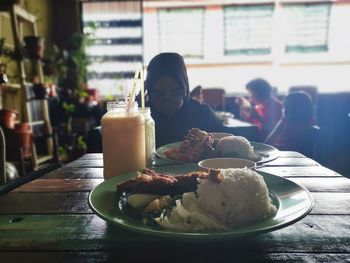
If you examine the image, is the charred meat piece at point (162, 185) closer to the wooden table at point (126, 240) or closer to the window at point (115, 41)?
the wooden table at point (126, 240)

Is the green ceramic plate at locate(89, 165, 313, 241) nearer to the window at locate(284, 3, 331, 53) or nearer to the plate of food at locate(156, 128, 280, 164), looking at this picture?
the plate of food at locate(156, 128, 280, 164)

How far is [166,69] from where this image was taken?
1.84 metres

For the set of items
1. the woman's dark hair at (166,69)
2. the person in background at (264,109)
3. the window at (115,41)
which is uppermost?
the window at (115,41)

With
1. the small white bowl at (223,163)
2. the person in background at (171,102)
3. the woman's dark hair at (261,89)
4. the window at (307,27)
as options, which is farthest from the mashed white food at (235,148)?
the window at (307,27)

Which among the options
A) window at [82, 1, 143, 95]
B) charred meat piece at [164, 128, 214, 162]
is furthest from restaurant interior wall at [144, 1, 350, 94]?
charred meat piece at [164, 128, 214, 162]

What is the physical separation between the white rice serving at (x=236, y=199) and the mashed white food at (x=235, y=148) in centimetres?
46

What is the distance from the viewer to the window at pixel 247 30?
5.91m

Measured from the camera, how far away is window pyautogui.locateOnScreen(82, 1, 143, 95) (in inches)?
230

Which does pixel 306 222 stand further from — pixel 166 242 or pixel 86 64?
pixel 86 64

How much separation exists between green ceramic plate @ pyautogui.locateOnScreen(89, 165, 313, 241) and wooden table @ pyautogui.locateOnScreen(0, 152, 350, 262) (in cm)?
4

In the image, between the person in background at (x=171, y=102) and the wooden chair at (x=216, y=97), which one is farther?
the wooden chair at (x=216, y=97)

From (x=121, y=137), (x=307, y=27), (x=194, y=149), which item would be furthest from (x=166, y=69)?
(x=307, y=27)

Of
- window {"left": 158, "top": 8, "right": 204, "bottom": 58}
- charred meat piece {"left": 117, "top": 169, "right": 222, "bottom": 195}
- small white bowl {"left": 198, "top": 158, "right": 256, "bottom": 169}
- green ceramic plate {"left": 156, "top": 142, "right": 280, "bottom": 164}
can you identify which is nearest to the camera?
charred meat piece {"left": 117, "top": 169, "right": 222, "bottom": 195}

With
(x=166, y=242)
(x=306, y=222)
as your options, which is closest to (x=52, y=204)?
(x=166, y=242)
